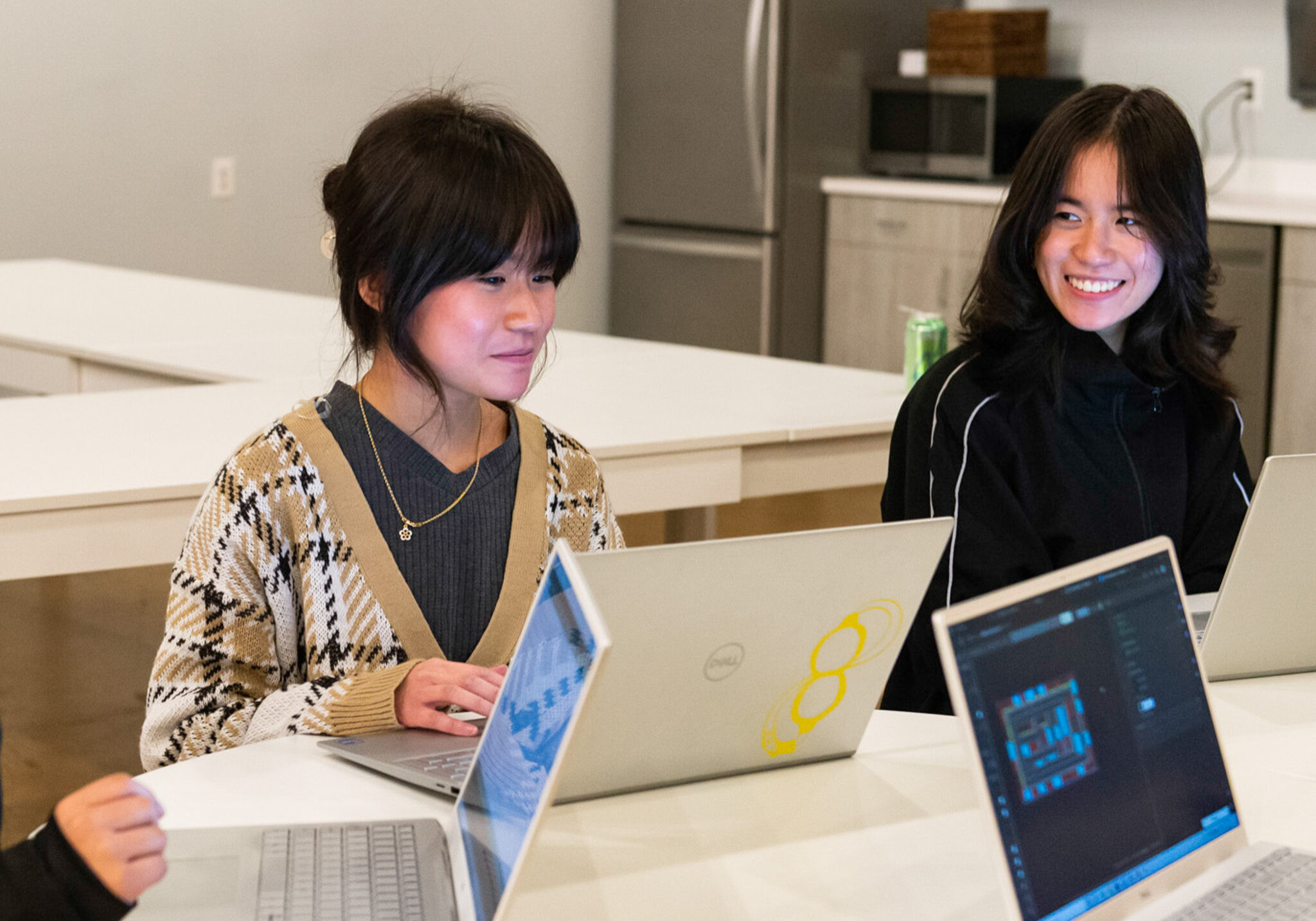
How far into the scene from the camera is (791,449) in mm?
2387

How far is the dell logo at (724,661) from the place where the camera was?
1.06 m

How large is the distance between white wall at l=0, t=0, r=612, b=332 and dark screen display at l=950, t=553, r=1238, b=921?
3.88 m

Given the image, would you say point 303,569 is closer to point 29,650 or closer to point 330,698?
point 330,698

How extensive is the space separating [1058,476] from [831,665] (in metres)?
0.67

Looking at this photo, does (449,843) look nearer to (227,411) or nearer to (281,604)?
(281,604)

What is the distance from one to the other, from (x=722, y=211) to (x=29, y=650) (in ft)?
8.97

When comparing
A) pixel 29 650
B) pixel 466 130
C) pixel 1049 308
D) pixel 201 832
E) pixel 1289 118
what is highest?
pixel 1289 118

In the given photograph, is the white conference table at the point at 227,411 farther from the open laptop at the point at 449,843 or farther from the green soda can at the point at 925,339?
the open laptop at the point at 449,843

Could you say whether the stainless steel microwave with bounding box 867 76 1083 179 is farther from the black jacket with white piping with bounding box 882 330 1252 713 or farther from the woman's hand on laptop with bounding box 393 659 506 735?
the woman's hand on laptop with bounding box 393 659 506 735

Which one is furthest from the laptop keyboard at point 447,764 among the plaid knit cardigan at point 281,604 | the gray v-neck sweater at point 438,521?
the gray v-neck sweater at point 438,521

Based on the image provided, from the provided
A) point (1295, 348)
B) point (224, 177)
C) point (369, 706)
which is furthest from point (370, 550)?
point (224, 177)

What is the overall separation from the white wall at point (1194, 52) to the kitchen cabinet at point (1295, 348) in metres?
0.60

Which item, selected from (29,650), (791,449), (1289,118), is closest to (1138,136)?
(791,449)

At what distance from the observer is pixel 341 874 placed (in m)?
1.02
